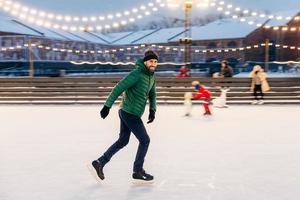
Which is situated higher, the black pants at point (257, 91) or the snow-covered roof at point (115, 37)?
the snow-covered roof at point (115, 37)

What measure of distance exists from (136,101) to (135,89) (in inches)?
5.2

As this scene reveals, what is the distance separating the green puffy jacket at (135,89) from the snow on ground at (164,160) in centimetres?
86

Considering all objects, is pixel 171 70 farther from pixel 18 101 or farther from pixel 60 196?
pixel 60 196

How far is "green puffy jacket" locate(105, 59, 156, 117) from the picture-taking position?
4.54 m

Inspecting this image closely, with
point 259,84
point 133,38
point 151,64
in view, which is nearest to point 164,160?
point 151,64

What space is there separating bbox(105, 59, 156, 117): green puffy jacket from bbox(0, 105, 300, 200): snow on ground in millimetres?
858

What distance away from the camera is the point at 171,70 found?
121 feet

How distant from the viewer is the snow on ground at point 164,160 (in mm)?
4500

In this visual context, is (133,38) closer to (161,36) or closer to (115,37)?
(115,37)

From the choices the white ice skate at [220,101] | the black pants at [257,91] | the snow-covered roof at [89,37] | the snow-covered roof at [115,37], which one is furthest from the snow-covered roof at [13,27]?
the black pants at [257,91]

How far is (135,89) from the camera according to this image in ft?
15.2

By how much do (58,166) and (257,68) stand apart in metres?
11.7

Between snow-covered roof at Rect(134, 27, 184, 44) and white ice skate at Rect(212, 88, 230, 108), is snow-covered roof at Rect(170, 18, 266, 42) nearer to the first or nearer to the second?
snow-covered roof at Rect(134, 27, 184, 44)

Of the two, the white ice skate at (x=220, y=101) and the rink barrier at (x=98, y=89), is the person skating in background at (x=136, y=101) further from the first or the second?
the rink barrier at (x=98, y=89)
